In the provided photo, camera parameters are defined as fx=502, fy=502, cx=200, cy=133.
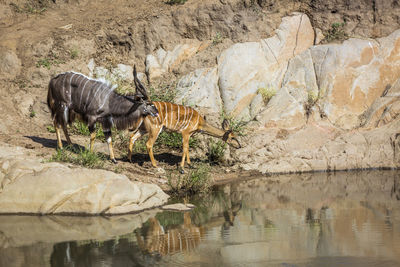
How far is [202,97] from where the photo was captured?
13.8 meters

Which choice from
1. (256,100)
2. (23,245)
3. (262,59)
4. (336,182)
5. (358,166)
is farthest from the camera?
(262,59)

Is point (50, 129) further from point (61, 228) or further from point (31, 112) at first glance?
point (61, 228)

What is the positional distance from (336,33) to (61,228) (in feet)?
34.8

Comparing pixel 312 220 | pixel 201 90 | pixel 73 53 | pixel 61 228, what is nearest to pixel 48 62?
pixel 73 53

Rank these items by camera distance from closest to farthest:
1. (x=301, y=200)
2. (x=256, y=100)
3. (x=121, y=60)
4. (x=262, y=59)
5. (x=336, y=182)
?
(x=301, y=200)
(x=336, y=182)
(x=256, y=100)
(x=262, y=59)
(x=121, y=60)

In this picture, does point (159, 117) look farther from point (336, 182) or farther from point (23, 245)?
point (23, 245)

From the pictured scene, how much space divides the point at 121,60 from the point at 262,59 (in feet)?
14.5

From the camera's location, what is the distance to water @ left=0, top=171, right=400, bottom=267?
5.47 m

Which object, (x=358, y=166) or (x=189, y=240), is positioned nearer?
(x=189, y=240)

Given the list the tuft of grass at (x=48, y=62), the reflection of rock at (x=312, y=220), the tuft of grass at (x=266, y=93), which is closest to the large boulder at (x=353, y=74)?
the tuft of grass at (x=266, y=93)

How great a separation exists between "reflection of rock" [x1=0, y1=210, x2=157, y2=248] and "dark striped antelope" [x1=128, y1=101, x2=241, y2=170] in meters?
3.40

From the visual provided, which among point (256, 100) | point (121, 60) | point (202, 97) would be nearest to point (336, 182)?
point (256, 100)

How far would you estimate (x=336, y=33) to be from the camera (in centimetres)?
1463

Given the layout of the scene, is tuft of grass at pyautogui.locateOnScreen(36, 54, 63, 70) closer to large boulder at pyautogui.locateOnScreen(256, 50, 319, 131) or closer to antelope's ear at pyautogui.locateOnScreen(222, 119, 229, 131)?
antelope's ear at pyautogui.locateOnScreen(222, 119, 229, 131)
